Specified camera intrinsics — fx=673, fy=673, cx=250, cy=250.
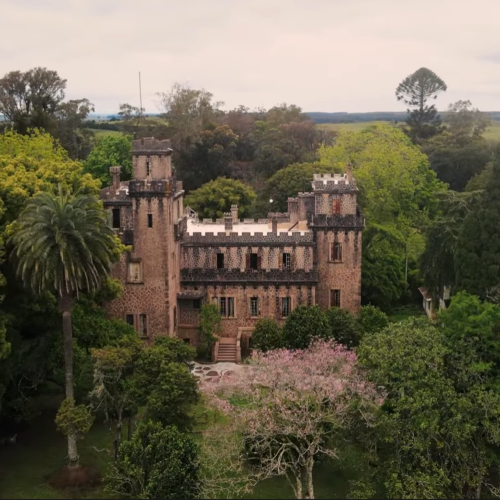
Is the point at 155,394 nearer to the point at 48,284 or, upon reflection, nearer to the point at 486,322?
the point at 48,284

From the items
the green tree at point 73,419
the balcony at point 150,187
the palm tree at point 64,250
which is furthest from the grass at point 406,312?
the green tree at point 73,419

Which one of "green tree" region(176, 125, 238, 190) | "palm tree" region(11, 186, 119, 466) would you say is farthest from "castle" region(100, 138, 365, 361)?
"green tree" region(176, 125, 238, 190)

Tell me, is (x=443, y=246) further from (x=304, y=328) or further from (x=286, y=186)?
(x=286, y=186)

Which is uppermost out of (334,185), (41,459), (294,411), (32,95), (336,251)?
(32,95)

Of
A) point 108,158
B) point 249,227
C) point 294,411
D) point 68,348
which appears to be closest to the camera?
point 294,411

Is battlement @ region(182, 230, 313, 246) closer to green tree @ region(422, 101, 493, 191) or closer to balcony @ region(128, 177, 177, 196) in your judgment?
balcony @ region(128, 177, 177, 196)

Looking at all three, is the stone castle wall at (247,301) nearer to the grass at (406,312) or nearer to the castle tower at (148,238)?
the castle tower at (148,238)

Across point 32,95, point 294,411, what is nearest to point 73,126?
point 32,95
